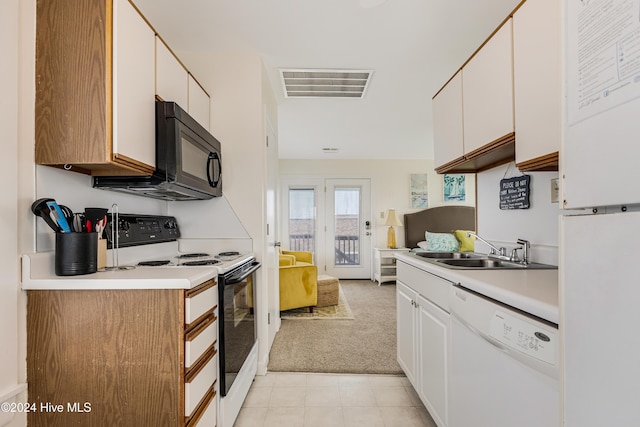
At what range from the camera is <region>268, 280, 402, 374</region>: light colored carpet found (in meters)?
2.43

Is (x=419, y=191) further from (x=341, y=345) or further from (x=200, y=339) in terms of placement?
(x=200, y=339)

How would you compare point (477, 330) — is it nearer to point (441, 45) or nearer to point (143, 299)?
point (143, 299)

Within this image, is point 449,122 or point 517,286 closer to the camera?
point 517,286

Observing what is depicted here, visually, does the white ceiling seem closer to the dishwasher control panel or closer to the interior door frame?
the dishwasher control panel

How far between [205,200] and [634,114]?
2272 mm

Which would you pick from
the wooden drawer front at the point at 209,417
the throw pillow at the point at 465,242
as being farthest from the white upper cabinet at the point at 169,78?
the throw pillow at the point at 465,242

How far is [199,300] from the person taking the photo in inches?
50.7

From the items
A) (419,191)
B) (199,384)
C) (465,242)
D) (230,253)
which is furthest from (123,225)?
(419,191)

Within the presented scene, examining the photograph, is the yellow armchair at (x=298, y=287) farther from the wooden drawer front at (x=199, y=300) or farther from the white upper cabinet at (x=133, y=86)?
the white upper cabinet at (x=133, y=86)

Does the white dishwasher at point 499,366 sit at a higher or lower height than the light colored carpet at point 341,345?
higher

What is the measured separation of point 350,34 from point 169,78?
1.17 meters

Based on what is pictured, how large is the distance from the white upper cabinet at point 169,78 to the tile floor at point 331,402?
189 cm

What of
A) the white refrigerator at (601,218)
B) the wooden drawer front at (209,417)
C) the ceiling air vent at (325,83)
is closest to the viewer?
the white refrigerator at (601,218)

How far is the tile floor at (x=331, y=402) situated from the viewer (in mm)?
1796
